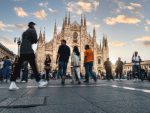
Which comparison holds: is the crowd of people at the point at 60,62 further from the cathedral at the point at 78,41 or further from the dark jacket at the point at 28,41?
the cathedral at the point at 78,41

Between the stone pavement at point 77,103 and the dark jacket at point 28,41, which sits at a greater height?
the dark jacket at point 28,41

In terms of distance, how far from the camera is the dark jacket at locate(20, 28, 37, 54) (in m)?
7.52

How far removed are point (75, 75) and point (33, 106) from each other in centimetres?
902

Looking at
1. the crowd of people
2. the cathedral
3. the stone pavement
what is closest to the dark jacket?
the crowd of people

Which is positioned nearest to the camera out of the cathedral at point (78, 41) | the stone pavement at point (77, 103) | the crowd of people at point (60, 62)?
the stone pavement at point (77, 103)

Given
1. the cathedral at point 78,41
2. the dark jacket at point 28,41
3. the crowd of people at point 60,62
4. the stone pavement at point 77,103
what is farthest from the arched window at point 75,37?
the stone pavement at point 77,103

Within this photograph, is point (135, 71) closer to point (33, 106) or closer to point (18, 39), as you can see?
point (33, 106)

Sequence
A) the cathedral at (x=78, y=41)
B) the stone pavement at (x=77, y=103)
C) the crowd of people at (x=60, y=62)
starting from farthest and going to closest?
1. the cathedral at (x=78, y=41)
2. the crowd of people at (x=60, y=62)
3. the stone pavement at (x=77, y=103)

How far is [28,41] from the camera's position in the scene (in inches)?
299

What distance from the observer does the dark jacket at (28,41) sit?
24.7ft

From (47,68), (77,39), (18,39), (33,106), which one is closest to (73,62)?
(47,68)

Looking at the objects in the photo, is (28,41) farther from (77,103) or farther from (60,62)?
(77,103)

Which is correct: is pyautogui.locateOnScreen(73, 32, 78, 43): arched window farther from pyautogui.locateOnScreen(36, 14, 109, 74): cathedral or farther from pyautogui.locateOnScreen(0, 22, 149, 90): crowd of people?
pyautogui.locateOnScreen(0, 22, 149, 90): crowd of people

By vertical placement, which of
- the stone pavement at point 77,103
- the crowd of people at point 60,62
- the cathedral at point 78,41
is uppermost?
the cathedral at point 78,41
